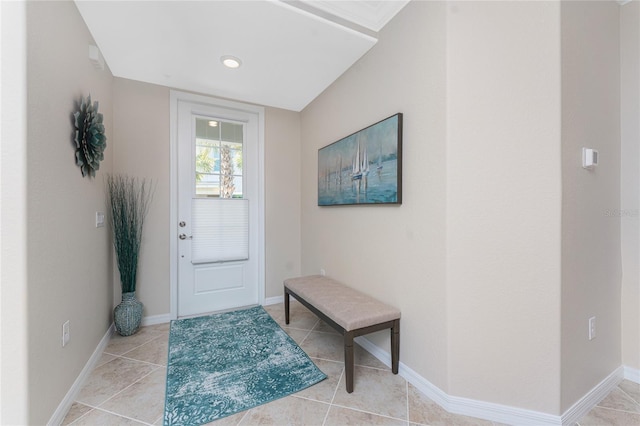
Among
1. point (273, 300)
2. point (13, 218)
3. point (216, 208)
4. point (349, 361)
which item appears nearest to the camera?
point (13, 218)

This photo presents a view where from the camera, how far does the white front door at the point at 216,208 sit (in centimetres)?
294

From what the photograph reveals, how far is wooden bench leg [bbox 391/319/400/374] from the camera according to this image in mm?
1848

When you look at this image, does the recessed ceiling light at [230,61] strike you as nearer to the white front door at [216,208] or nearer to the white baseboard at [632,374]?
the white front door at [216,208]

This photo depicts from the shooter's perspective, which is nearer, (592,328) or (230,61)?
(592,328)

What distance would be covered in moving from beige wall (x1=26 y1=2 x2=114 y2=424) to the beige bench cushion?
1.55 metres

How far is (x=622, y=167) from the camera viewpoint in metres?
1.78

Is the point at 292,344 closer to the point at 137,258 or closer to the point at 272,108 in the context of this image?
the point at 137,258

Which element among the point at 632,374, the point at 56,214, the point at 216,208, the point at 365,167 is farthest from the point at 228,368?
the point at 632,374

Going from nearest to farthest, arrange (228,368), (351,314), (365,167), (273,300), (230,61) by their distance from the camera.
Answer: (351,314), (228,368), (365,167), (230,61), (273,300)

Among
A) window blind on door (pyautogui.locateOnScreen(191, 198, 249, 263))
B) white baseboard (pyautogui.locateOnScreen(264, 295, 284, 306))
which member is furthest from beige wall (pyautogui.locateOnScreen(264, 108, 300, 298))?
window blind on door (pyautogui.locateOnScreen(191, 198, 249, 263))

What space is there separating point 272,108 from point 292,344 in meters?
2.70

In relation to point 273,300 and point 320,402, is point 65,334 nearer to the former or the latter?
point 320,402

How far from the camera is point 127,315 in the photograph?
8.07 ft

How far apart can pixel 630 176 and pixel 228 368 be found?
307 centimetres
